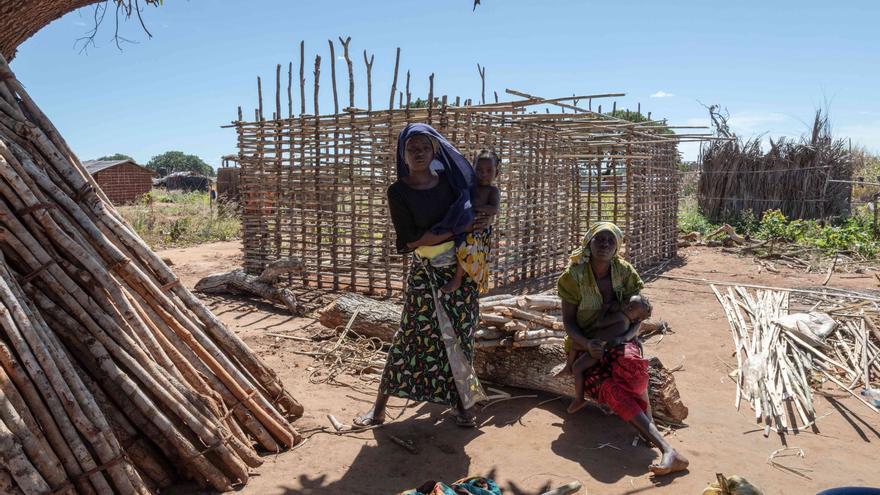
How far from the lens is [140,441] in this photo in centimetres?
269

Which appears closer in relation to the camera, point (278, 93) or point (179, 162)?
point (278, 93)

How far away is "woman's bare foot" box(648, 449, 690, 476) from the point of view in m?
2.91

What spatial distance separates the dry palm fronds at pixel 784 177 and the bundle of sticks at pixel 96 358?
13752mm

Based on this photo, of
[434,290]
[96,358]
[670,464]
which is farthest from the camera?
[434,290]

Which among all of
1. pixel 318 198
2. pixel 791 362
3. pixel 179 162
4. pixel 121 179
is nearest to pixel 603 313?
pixel 791 362

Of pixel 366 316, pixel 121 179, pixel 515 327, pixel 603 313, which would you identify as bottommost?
pixel 366 316

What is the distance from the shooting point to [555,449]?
3.29 metres

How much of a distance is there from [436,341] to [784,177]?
43.4ft

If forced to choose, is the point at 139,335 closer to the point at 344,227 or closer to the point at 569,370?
the point at 569,370

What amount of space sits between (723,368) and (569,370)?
6.99 ft

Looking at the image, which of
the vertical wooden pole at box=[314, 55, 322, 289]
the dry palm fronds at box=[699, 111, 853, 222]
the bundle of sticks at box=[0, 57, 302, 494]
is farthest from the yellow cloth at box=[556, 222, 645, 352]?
the dry palm fronds at box=[699, 111, 853, 222]

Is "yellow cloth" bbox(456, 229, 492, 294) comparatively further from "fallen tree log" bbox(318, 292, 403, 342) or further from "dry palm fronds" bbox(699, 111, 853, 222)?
"dry palm fronds" bbox(699, 111, 853, 222)

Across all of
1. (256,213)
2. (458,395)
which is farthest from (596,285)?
(256,213)

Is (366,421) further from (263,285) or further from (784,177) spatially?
(784,177)
